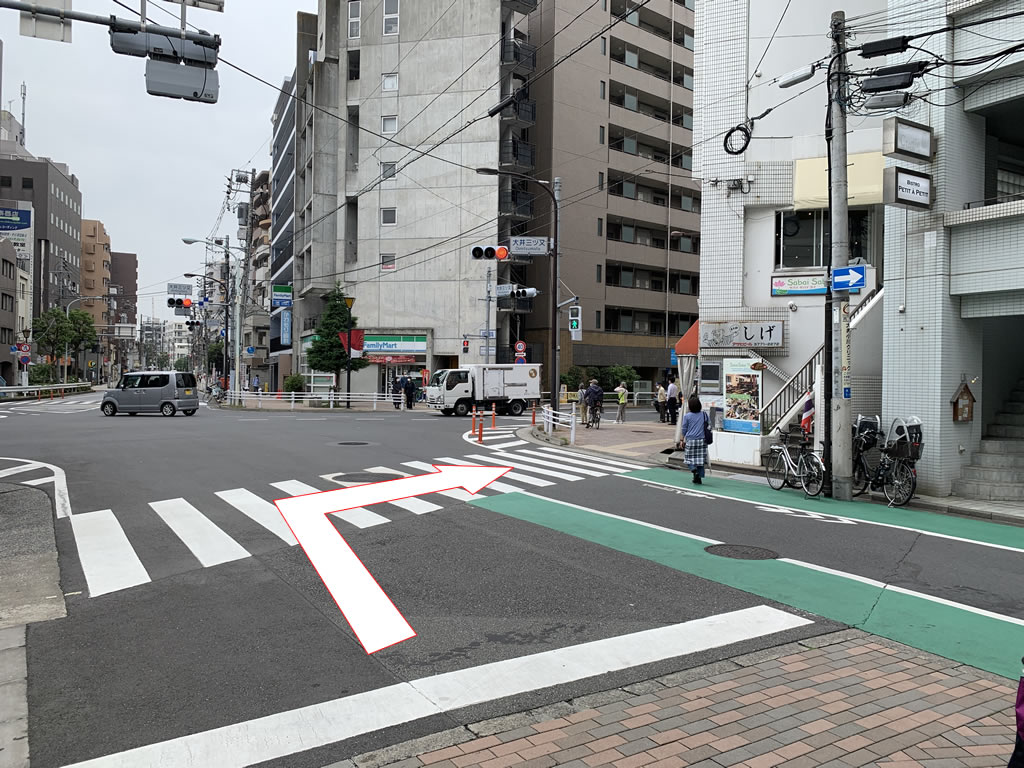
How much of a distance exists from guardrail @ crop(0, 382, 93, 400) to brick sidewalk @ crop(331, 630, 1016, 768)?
4974 cm

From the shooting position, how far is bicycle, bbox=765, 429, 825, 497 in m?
13.7

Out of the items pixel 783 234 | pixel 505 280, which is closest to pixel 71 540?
pixel 783 234

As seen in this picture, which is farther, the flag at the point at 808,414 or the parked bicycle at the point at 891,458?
the flag at the point at 808,414

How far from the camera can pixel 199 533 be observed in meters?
9.48

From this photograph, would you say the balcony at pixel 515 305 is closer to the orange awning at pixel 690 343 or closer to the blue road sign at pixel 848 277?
the orange awning at pixel 690 343

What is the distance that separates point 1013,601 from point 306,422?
82.4ft

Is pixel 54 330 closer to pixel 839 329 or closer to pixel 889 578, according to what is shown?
pixel 839 329

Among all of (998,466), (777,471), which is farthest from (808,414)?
(998,466)

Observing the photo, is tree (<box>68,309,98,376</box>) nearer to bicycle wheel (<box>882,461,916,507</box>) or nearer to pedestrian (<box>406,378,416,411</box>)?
pedestrian (<box>406,378,416,411</box>)

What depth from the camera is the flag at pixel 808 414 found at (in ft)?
51.3

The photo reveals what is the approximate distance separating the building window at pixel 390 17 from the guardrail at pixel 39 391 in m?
32.3

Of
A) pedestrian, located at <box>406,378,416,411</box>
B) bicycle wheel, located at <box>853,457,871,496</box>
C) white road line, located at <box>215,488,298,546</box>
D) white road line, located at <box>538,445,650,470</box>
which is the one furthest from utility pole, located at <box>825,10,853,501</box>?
pedestrian, located at <box>406,378,416,411</box>

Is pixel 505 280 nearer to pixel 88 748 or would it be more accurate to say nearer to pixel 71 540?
pixel 71 540

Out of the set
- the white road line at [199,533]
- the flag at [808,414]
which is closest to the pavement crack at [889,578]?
the flag at [808,414]
